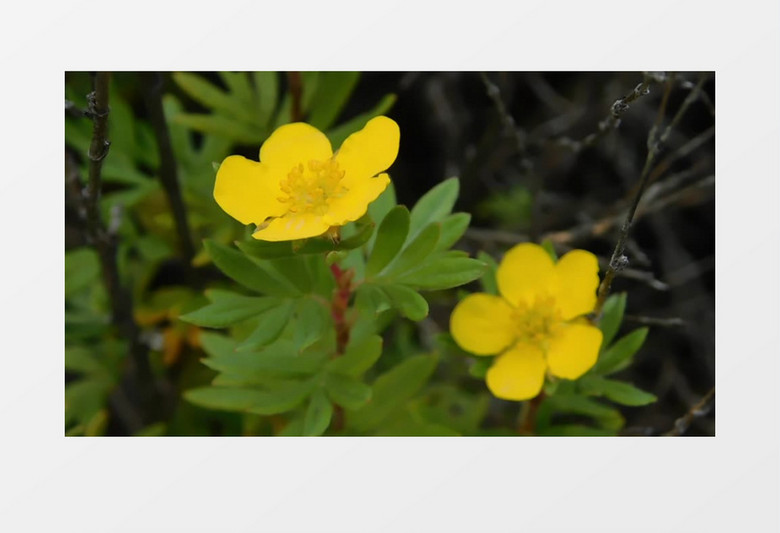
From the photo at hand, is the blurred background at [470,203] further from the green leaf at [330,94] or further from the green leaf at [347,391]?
the green leaf at [347,391]

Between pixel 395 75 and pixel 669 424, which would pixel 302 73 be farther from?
pixel 669 424

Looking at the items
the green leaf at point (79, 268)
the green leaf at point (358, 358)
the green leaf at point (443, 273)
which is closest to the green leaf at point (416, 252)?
the green leaf at point (443, 273)

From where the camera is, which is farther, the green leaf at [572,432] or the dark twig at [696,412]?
the green leaf at [572,432]

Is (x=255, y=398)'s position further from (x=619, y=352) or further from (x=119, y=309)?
(x=619, y=352)

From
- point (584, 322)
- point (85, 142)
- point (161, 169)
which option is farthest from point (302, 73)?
point (584, 322)

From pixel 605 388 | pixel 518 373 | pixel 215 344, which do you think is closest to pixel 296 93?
pixel 215 344

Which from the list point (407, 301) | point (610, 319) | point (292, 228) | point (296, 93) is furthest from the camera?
point (296, 93)
